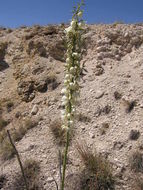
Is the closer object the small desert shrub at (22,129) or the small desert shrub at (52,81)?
the small desert shrub at (22,129)

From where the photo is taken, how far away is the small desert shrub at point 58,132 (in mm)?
5797

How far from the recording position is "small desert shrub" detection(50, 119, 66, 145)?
19.0ft

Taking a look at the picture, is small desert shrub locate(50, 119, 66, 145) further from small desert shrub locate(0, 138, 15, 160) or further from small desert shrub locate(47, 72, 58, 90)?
small desert shrub locate(47, 72, 58, 90)

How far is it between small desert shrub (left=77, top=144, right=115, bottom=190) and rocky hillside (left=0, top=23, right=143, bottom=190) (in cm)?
17

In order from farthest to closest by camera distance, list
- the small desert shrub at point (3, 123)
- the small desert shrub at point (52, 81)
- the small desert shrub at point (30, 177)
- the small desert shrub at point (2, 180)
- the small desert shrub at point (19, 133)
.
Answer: the small desert shrub at point (52, 81) < the small desert shrub at point (3, 123) < the small desert shrub at point (19, 133) < the small desert shrub at point (2, 180) < the small desert shrub at point (30, 177)

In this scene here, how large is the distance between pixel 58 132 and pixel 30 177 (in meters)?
1.54

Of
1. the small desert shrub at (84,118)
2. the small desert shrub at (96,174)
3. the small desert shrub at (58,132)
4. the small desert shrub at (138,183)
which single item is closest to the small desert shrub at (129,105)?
the small desert shrub at (84,118)

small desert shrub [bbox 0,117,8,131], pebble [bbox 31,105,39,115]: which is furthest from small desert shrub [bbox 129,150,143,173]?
small desert shrub [bbox 0,117,8,131]

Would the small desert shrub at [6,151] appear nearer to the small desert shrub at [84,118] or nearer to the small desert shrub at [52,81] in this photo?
the small desert shrub at [84,118]

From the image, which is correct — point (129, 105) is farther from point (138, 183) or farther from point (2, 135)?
point (2, 135)

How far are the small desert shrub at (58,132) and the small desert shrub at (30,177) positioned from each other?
0.94 meters

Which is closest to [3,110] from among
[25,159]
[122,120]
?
[25,159]

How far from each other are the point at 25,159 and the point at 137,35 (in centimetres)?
672

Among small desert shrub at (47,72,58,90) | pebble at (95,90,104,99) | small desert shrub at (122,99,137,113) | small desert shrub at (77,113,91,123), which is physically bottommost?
small desert shrub at (77,113,91,123)
